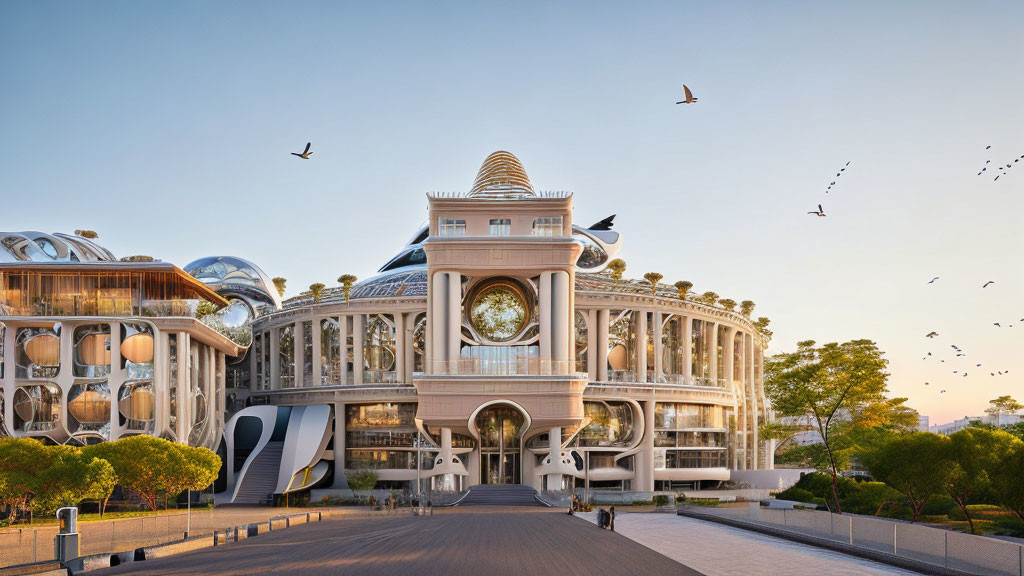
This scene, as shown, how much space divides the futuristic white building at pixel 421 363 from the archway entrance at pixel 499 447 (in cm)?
16

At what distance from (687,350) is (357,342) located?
27.0 m

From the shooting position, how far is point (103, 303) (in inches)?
2020

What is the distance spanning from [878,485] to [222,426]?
4525cm

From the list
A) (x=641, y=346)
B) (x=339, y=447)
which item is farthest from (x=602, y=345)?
(x=339, y=447)

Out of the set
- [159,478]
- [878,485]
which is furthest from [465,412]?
[878,485]

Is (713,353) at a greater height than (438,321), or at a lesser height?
lesser

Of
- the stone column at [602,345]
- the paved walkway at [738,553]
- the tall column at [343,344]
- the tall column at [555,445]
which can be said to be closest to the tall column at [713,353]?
the stone column at [602,345]

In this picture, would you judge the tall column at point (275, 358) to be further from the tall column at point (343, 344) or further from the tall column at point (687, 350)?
the tall column at point (687, 350)

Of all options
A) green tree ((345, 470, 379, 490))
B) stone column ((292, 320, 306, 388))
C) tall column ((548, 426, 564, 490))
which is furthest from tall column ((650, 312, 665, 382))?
stone column ((292, 320, 306, 388))

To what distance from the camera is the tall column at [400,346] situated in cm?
6694

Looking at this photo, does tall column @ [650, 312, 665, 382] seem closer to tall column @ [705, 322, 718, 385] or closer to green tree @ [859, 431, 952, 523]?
tall column @ [705, 322, 718, 385]

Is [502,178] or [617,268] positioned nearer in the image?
[502,178]

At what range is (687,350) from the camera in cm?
7012

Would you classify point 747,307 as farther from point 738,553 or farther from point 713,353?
point 738,553
